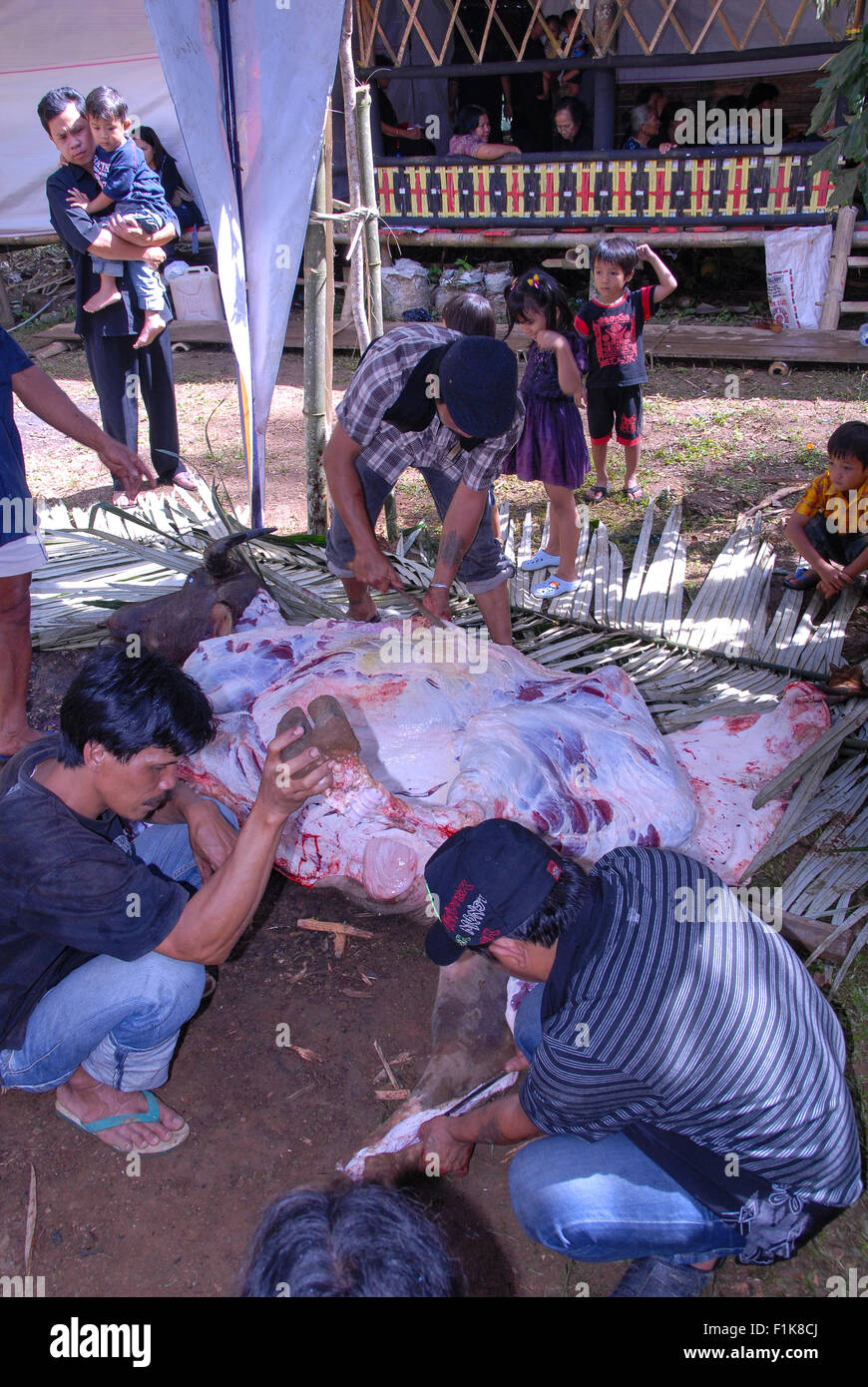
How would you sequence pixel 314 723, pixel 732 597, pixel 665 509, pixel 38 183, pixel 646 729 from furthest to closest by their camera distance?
pixel 38 183 < pixel 665 509 < pixel 732 597 < pixel 646 729 < pixel 314 723

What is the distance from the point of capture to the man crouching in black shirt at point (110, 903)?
6.54 ft

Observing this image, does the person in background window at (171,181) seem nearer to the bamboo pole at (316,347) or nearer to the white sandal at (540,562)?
the bamboo pole at (316,347)

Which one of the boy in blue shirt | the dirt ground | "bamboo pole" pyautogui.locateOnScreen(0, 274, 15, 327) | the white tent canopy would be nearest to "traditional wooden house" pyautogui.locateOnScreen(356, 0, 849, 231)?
the white tent canopy

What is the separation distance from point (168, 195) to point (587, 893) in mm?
9112

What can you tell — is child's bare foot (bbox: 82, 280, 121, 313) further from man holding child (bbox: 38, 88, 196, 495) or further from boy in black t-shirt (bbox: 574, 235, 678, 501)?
boy in black t-shirt (bbox: 574, 235, 678, 501)

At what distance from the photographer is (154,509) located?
15.2ft

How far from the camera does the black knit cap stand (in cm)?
293

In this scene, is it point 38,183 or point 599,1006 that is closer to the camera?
point 599,1006

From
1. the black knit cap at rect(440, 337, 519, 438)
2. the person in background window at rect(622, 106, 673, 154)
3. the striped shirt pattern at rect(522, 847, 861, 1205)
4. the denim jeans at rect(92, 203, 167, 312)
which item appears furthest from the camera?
the person in background window at rect(622, 106, 673, 154)

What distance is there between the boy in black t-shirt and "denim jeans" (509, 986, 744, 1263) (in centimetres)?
438

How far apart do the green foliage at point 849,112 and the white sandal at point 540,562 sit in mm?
1877

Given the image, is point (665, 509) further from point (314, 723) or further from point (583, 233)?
point (583, 233)

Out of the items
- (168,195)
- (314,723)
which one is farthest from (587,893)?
(168,195)

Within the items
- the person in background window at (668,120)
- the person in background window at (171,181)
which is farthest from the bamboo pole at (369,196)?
the person in background window at (668,120)
